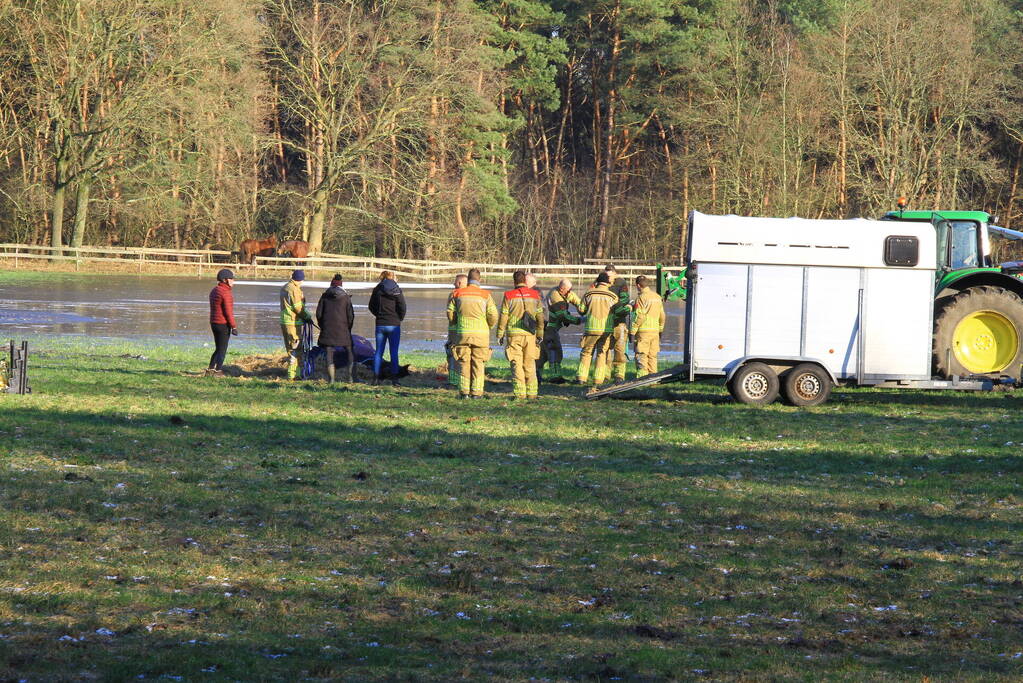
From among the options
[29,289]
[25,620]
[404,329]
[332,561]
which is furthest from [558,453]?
[29,289]

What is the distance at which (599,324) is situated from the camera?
66.7 feet

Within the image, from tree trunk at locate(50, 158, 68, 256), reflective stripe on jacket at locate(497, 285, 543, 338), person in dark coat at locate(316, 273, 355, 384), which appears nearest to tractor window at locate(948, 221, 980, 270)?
reflective stripe on jacket at locate(497, 285, 543, 338)

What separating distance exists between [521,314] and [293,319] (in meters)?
3.87

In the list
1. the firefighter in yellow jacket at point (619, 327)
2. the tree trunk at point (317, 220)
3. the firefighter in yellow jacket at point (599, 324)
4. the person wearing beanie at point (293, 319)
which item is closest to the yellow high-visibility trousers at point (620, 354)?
the firefighter in yellow jacket at point (619, 327)

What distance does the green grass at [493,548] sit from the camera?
6133 mm

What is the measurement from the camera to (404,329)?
32.9 m

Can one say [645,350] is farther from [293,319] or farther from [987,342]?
[293,319]

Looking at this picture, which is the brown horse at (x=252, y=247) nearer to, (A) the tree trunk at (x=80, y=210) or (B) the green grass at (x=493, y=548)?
(A) the tree trunk at (x=80, y=210)

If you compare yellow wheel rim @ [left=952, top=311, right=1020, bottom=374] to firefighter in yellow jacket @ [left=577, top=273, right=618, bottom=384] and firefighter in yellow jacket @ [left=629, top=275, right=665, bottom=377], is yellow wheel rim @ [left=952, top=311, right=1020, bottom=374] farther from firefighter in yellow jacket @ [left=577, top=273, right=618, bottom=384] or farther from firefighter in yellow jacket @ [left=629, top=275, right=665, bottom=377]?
firefighter in yellow jacket @ [left=577, top=273, right=618, bottom=384]

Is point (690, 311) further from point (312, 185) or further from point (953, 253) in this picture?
point (312, 185)

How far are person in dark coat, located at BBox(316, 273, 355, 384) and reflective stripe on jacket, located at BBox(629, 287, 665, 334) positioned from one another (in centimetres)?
478

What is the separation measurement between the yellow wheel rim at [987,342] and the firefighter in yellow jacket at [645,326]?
4.77m

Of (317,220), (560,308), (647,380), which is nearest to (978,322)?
(647,380)

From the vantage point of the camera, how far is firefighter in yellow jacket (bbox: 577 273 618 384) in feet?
66.7
